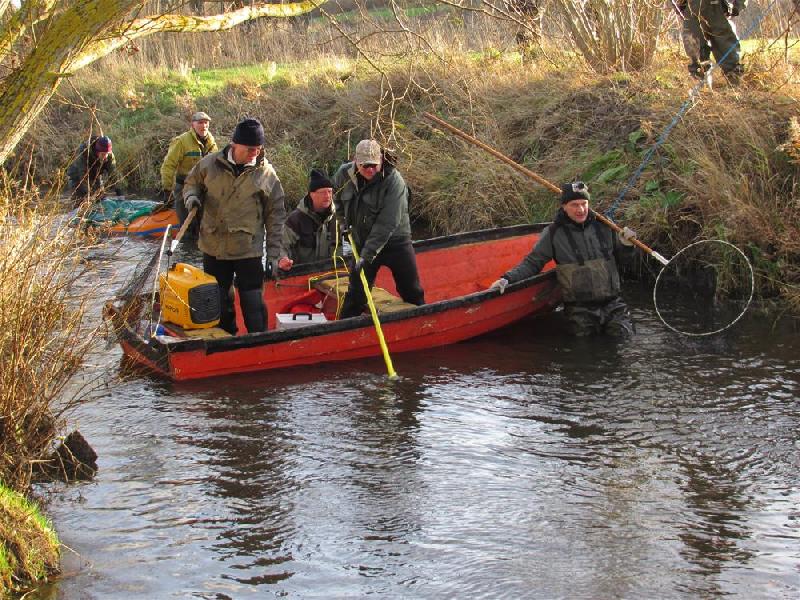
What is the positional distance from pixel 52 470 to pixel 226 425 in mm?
1519

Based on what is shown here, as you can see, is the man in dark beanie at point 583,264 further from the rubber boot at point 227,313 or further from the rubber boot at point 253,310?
the rubber boot at point 227,313

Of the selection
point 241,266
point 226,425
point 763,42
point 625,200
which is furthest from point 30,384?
point 763,42

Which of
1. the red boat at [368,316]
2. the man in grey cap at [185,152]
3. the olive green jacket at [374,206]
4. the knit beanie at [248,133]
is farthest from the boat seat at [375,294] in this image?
the man in grey cap at [185,152]

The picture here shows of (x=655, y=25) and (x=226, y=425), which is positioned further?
(x=655, y=25)

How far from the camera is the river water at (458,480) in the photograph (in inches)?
215

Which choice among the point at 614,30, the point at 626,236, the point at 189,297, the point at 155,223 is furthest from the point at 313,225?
the point at 614,30

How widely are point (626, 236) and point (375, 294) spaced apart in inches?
91.4

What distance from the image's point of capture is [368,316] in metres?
8.97

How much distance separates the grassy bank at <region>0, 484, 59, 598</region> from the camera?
4.99 m

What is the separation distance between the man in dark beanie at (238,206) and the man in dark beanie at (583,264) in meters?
2.22

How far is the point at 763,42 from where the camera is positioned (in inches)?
488

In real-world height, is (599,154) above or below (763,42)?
below

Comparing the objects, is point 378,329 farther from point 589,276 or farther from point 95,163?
point 95,163

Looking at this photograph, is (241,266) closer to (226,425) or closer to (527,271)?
(226,425)
